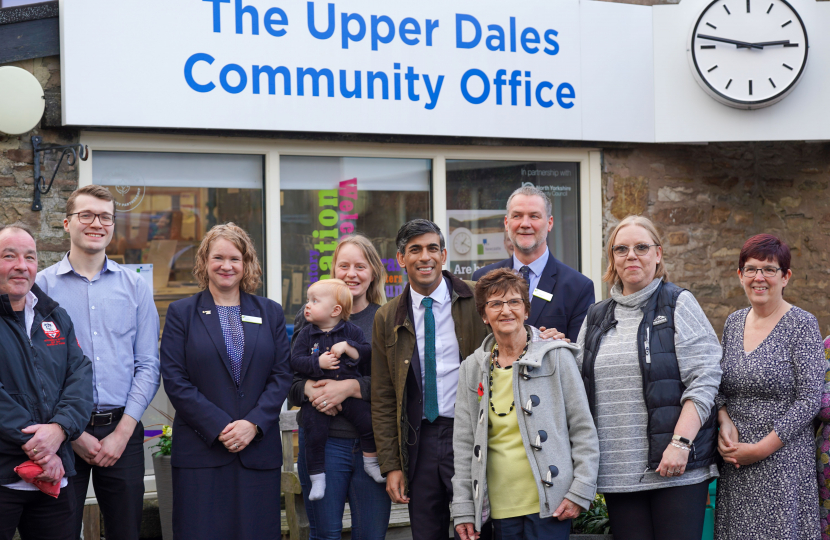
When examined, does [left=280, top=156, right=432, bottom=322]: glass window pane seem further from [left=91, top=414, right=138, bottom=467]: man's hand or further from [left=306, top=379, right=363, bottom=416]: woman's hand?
[left=91, top=414, right=138, bottom=467]: man's hand

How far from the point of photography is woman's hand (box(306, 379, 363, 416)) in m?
3.64

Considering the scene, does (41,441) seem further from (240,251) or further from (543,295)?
(543,295)

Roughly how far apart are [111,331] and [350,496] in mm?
1363

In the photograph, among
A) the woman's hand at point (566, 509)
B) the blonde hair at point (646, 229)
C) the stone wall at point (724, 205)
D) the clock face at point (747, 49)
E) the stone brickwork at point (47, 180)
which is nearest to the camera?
the woman's hand at point (566, 509)

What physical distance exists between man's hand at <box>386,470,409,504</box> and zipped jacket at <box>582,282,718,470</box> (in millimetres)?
922

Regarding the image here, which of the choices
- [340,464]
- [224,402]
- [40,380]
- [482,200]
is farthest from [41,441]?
[482,200]

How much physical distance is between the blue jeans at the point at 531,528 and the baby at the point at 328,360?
739mm

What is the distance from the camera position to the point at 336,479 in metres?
3.66

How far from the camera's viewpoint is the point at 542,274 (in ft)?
12.4

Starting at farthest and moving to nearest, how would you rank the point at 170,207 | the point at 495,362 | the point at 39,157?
the point at 170,207
the point at 39,157
the point at 495,362

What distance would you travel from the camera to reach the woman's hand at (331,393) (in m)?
3.64

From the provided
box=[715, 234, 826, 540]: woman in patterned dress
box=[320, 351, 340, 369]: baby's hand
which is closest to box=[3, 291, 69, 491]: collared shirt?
box=[320, 351, 340, 369]: baby's hand

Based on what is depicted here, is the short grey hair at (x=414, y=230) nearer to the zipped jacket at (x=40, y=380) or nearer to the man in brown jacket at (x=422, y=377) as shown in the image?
the man in brown jacket at (x=422, y=377)

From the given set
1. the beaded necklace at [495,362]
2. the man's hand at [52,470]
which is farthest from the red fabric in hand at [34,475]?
the beaded necklace at [495,362]
